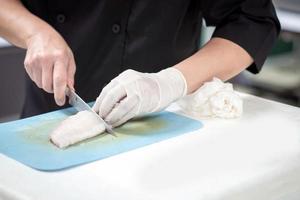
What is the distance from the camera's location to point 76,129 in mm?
806

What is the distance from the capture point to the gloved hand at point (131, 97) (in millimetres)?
859

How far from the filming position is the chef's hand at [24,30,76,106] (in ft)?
2.82

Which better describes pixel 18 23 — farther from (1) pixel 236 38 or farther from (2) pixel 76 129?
(1) pixel 236 38

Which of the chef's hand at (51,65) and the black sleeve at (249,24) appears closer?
the chef's hand at (51,65)

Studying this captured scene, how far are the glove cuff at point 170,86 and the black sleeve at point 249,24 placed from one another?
171 mm

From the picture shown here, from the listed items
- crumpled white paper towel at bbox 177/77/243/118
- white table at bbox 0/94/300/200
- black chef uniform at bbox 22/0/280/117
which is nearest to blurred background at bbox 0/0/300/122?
black chef uniform at bbox 22/0/280/117

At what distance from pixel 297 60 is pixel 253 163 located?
6.22 ft

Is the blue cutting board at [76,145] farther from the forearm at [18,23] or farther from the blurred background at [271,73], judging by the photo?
the blurred background at [271,73]

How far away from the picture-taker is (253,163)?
773 millimetres

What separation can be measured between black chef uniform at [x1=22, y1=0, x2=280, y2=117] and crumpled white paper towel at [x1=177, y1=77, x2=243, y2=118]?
0.15 m

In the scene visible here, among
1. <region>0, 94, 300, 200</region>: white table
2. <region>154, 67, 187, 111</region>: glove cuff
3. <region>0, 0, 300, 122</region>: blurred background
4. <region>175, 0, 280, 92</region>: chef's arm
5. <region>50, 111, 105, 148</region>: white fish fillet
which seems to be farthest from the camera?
<region>0, 0, 300, 122</region>: blurred background

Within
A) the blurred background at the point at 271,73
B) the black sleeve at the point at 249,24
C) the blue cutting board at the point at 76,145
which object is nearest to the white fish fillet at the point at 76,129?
the blue cutting board at the point at 76,145

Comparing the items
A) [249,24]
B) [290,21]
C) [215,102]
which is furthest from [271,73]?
[215,102]

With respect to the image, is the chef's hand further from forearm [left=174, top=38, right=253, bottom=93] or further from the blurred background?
the blurred background
